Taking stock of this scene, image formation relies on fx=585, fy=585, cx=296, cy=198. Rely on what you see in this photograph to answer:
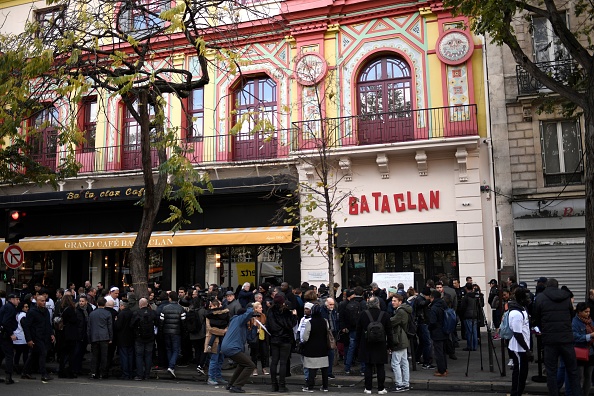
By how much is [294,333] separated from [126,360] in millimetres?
3633

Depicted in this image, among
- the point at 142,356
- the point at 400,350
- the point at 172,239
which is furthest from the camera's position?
the point at 172,239

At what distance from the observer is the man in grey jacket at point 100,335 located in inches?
486

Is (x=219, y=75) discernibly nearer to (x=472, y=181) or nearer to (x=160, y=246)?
(x=160, y=246)

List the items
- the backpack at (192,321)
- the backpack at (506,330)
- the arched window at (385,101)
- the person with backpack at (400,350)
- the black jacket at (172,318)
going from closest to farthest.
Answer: the backpack at (506,330) < the person with backpack at (400,350) < the black jacket at (172,318) < the backpack at (192,321) < the arched window at (385,101)

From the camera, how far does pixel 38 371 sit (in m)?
13.6

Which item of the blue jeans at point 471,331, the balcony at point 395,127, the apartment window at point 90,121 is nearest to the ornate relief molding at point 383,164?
the balcony at point 395,127

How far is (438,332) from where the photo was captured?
37.6ft

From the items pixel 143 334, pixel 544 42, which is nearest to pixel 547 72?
pixel 544 42

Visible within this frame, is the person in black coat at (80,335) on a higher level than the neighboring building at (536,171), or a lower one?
lower

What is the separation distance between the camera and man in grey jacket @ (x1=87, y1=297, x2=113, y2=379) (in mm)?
12344

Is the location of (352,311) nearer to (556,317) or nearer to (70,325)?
(556,317)

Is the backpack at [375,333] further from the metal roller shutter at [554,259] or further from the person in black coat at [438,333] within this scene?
the metal roller shutter at [554,259]

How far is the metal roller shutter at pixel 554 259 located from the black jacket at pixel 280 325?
368 inches

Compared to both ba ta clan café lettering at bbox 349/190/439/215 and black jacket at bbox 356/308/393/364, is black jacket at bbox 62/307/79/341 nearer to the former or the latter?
black jacket at bbox 356/308/393/364
